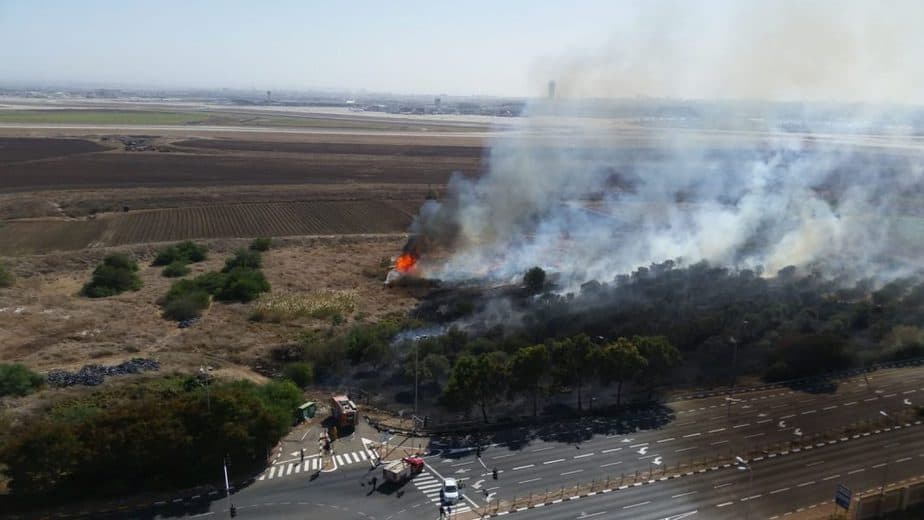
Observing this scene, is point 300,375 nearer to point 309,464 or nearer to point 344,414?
point 344,414

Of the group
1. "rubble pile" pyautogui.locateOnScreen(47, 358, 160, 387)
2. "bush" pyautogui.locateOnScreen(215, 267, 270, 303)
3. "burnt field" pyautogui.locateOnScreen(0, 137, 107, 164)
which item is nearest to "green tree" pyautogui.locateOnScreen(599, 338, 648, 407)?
"rubble pile" pyautogui.locateOnScreen(47, 358, 160, 387)

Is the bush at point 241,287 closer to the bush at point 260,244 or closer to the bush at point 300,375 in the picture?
the bush at point 260,244

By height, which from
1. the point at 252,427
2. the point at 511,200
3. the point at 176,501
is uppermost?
the point at 511,200

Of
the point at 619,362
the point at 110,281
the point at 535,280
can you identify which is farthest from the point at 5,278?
the point at 619,362

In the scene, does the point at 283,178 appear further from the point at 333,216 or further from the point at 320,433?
the point at 320,433

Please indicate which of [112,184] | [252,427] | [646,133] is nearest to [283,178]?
[112,184]

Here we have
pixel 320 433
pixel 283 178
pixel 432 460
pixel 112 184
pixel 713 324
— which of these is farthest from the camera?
pixel 283 178
